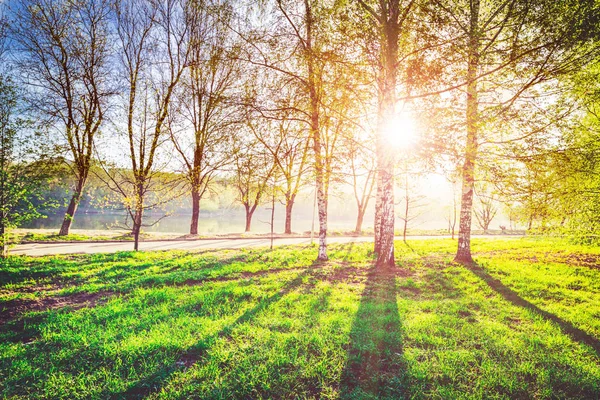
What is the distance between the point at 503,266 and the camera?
9.53 m

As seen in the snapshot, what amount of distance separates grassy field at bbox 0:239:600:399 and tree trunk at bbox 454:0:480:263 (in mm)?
2389

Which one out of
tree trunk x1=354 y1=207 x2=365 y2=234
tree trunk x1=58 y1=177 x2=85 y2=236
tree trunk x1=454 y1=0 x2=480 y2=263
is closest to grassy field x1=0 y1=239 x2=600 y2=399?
tree trunk x1=454 y1=0 x2=480 y2=263

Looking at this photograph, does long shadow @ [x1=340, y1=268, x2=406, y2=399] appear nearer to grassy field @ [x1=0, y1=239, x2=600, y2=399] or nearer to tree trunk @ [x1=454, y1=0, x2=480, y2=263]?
grassy field @ [x1=0, y1=239, x2=600, y2=399]

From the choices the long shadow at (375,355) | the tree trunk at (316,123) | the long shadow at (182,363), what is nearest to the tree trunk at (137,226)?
the tree trunk at (316,123)

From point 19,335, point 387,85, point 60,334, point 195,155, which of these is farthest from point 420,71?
point 195,155

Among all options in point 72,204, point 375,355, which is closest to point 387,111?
point 375,355

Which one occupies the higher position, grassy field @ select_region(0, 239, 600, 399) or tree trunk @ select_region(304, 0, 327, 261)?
tree trunk @ select_region(304, 0, 327, 261)

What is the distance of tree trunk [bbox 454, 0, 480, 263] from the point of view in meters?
6.59

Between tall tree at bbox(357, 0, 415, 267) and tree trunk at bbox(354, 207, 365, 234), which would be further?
tree trunk at bbox(354, 207, 365, 234)

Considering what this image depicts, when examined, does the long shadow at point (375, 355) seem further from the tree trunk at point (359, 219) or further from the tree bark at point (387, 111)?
the tree trunk at point (359, 219)

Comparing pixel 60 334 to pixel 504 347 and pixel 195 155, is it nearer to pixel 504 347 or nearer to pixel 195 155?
pixel 504 347

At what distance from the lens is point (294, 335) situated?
4.29 m

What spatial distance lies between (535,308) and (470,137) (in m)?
4.83

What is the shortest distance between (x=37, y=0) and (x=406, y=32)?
2093 centimetres
